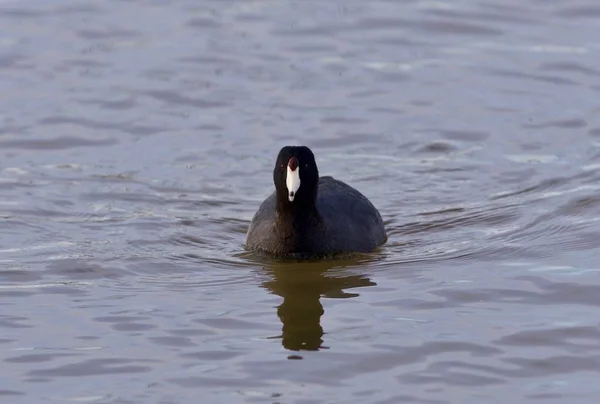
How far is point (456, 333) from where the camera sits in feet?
22.4

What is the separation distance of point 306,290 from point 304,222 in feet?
3.41

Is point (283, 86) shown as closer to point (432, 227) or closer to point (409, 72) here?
point (409, 72)

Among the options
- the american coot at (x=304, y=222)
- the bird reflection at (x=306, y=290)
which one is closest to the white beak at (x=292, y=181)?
the american coot at (x=304, y=222)

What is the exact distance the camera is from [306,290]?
26.0ft

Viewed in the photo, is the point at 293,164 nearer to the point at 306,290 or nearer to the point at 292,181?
the point at 292,181

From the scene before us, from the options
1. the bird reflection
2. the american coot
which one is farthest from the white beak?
the bird reflection

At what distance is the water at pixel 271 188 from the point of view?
253 inches

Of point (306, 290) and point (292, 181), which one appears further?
point (292, 181)

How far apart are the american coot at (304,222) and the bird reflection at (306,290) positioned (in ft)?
0.59

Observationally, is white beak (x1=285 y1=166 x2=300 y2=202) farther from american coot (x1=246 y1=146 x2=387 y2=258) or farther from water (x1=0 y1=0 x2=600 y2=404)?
water (x1=0 y1=0 x2=600 y2=404)

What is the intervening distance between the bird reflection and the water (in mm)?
28

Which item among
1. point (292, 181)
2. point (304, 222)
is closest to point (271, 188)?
point (304, 222)

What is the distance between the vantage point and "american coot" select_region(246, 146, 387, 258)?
8.67 meters

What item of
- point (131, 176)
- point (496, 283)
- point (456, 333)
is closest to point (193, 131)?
point (131, 176)
